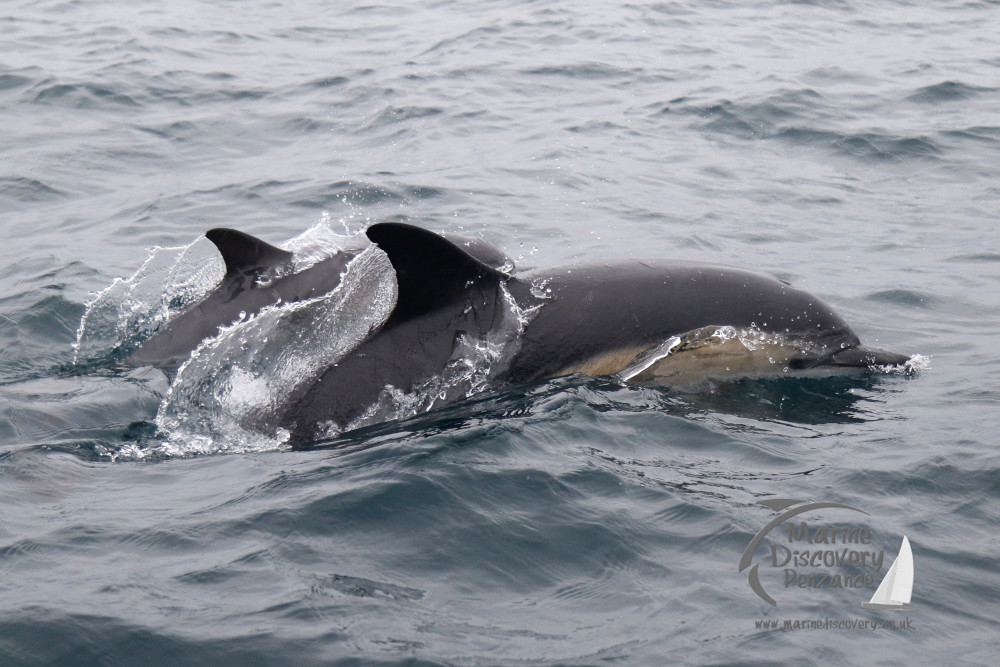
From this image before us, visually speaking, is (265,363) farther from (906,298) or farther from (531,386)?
(906,298)

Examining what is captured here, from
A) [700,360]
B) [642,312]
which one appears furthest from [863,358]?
[642,312]

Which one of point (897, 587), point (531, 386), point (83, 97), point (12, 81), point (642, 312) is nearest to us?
point (897, 587)

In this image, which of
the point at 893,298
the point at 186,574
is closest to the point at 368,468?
the point at 186,574

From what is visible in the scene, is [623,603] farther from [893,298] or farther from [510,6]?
[510,6]

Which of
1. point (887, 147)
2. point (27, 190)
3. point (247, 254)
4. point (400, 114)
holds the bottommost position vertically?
point (27, 190)

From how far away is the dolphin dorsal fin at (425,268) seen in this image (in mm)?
8258

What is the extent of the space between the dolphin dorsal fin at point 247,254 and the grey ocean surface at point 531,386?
1485 millimetres

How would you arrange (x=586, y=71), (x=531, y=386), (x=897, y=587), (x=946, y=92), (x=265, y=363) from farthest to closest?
(x=586, y=71) → (x=946, y=92) → (x=265, y=363) → (x=531, y=386) → (x=897, y=587)

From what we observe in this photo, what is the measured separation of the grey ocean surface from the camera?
6371 mm

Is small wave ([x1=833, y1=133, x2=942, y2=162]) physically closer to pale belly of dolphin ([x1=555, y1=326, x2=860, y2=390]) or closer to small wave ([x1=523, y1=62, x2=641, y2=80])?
small wave ([x1=523, y1=62, x2=641, y2=80])

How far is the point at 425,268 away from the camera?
8.59 metres

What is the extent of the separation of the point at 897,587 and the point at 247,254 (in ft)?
20.8

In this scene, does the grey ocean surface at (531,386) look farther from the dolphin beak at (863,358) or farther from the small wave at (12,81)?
the dolphin beak at (863,358)

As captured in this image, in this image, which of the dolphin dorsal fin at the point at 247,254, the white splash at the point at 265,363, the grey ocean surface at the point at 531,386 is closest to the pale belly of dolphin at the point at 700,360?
the grey ocean surface at the point at 531,386
